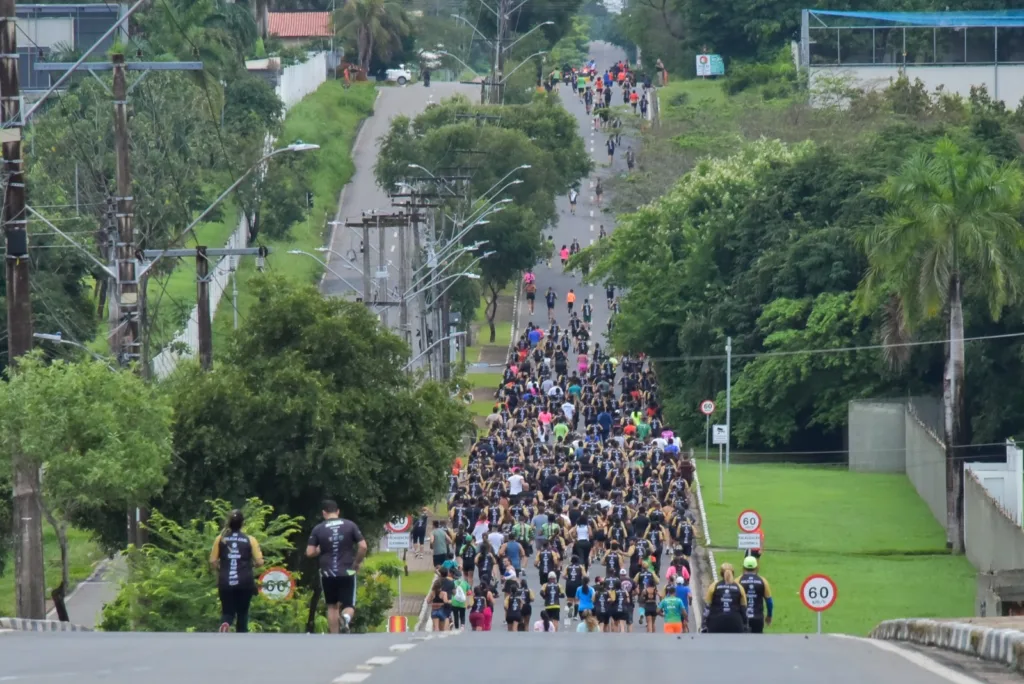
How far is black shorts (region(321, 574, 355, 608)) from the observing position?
1789cm

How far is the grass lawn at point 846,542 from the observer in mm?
39250

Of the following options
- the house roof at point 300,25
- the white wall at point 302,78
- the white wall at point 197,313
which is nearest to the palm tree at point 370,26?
the white wall at point 302,78

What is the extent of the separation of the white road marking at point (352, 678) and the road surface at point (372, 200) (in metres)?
54.0

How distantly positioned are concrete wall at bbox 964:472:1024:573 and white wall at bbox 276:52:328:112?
69.3m

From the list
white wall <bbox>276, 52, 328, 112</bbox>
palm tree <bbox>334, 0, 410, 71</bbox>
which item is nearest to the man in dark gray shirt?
white wall <bbox>276, 52, 328, 112</bbox>

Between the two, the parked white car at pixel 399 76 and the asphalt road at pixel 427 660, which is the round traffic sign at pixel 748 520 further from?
the parked white car at pixel 399 76

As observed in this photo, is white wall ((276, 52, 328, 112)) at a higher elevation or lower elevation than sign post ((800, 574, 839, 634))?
higher

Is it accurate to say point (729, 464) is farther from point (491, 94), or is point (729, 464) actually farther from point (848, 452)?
point (491, 94)

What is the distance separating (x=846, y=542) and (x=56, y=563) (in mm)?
17312

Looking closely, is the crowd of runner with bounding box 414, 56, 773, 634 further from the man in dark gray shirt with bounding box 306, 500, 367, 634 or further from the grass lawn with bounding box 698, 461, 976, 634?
the man in dark gray shirt with bounding box 306, 500, 367, 634

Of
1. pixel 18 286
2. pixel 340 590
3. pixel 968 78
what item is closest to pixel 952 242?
pixel 18 286

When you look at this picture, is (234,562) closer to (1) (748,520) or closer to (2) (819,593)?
(2) (819,593)

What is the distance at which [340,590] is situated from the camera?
18.0 meters

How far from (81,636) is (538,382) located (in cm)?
5455
